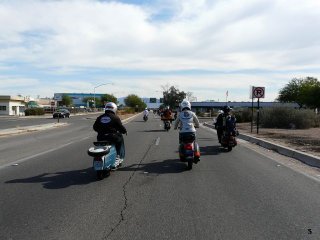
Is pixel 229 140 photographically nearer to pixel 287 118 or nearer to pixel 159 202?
pixel 159 202

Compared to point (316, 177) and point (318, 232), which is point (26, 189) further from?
point (316, 177)

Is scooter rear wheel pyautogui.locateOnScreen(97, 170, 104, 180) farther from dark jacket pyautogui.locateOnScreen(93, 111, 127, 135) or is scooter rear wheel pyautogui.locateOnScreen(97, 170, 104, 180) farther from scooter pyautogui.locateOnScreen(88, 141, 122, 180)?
dark jacket pyautogui.locateOnScreen(93, 111, 127, 135)

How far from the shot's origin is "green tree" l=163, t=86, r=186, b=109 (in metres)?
137

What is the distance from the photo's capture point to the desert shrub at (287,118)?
3244cm

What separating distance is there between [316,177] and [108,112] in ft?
17.3

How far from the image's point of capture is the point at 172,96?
138375mm

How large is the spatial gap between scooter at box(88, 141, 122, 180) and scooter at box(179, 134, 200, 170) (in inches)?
72.0

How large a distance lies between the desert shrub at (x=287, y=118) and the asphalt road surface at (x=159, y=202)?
2107 centimetres

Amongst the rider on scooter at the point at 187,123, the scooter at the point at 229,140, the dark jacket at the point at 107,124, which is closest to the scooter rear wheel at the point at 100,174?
the dark jacket at the point at 107,124

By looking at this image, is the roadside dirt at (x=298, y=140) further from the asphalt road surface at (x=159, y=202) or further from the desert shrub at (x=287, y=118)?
the desert shrub at (x=287, y=118)

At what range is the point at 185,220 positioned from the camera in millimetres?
6473

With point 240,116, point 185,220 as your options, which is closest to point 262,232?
point 185,220

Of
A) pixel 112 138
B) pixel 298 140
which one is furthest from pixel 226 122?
pixel 112 138

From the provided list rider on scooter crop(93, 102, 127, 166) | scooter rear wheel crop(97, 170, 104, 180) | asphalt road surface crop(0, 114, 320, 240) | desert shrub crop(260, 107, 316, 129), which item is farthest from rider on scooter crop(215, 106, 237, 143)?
desert shrub crop(260, 107, 316, 129)
